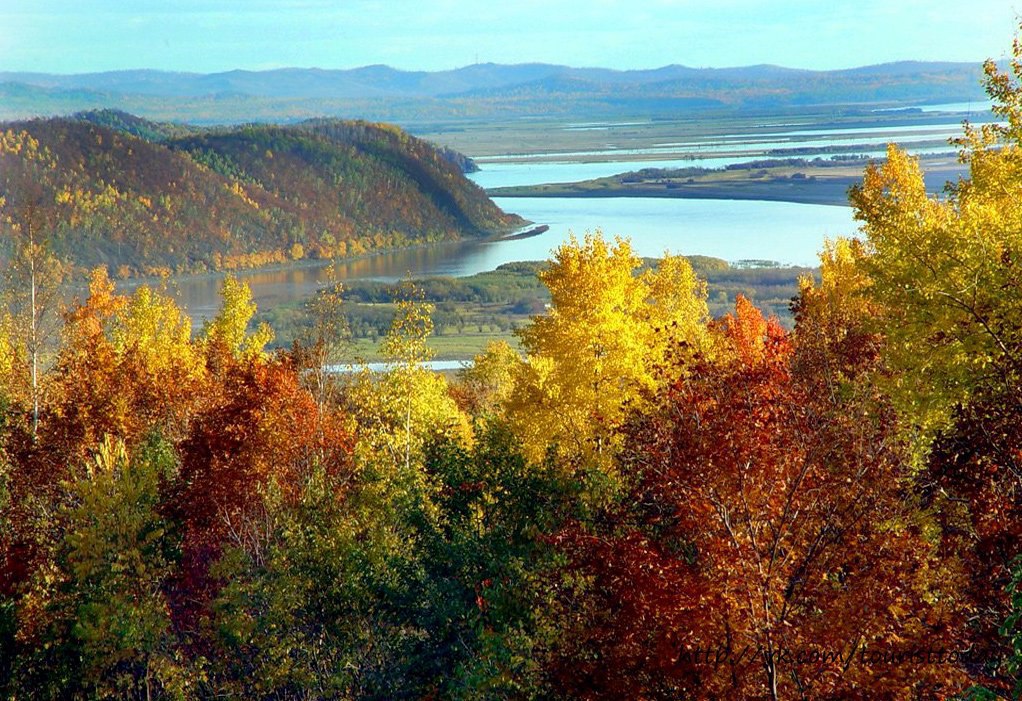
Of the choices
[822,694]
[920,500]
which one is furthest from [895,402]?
[822,694]

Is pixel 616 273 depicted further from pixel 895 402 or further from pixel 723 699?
pixel 723 699

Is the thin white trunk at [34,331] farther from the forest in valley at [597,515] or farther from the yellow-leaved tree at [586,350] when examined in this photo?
the yellow-leaved tree at [586,350]

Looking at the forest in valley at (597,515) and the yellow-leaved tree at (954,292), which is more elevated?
the yellow-leaved tree at (954,292)

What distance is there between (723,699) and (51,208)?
20388 cm

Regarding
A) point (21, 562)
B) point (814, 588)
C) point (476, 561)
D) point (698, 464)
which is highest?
point (698, 464)

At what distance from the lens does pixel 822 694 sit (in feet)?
40.0

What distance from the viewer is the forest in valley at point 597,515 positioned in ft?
42.1

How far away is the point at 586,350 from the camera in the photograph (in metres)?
28.3

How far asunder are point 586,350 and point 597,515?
39.1 ft

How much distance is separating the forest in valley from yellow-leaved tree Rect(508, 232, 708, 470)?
0.09 meters

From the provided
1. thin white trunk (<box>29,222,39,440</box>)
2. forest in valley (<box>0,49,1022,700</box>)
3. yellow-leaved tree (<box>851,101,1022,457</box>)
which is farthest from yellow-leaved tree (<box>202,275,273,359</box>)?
yellow-leaved tree (<box>851,101,1022,457</box>)

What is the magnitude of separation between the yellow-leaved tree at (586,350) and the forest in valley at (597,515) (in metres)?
0.09

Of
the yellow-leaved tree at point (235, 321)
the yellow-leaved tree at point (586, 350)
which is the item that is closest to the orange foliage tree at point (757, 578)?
the yellow-leaved tree at point (586, 350)

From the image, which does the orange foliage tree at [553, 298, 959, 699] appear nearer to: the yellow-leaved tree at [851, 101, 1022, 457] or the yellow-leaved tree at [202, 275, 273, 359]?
the yellow-leaved tree at [851, 101, 1022, 457]
